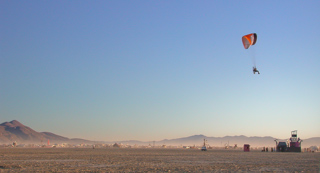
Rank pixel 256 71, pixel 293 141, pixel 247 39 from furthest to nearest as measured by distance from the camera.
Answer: pixel 293 141
pixel 247 39
pixel 256 71

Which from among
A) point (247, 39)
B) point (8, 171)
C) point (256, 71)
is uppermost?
point (247, 39)

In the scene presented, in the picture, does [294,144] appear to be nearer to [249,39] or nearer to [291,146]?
[291,146]

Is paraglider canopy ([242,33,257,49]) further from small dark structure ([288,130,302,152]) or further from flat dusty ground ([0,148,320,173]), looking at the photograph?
small dark structure ([288,130,302,152])

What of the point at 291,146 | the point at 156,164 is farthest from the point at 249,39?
the point at 291,146

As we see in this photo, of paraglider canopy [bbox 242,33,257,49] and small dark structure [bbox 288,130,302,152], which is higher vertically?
paraglider canopy [bbox 242,33,257,49]

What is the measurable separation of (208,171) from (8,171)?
40.7 ft

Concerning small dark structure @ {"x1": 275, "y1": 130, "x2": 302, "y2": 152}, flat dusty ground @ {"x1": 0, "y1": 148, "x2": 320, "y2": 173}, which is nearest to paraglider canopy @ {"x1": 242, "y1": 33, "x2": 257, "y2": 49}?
flat dusty ground @ {"x1": 0, "y1": 148, "x2": 320, "y2": 173}

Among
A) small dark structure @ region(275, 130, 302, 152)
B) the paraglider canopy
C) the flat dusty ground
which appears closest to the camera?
the flat dusty ground

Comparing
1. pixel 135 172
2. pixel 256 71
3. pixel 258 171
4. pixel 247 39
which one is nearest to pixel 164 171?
pixel 135 172

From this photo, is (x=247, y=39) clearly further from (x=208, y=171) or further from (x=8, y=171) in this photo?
(x=8, y=171)

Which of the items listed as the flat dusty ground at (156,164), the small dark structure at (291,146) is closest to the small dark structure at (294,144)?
the small dark structure at (291,146)

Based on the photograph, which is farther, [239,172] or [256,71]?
[256,71]

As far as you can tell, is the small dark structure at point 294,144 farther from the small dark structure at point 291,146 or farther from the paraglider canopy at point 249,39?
the paraglider canopy at point 249,39

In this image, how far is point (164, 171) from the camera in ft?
75.6
